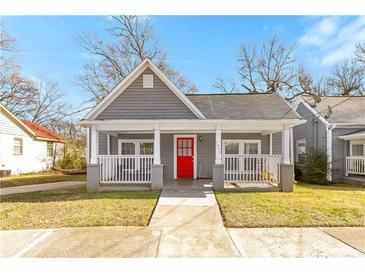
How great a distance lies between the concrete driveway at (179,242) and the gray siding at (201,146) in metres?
6.83

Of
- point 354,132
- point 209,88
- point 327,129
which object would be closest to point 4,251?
point 327,129

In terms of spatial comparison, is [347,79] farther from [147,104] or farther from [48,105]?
[48,105]

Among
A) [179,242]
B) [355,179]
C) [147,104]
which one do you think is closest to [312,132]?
[355,179]

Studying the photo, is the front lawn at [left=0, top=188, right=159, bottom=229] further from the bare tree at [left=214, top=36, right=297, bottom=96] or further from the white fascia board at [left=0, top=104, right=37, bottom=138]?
the bare tree at [left=214, top=36, right=297, bottom=96]

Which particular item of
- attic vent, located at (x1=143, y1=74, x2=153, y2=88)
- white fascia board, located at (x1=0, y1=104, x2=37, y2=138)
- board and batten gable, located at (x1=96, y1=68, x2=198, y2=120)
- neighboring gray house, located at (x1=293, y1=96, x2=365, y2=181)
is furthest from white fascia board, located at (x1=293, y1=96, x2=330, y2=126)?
white fascia board, located at (x1=0, y1=104, x2=37, y2=138)

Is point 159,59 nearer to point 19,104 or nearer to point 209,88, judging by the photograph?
point 209,88

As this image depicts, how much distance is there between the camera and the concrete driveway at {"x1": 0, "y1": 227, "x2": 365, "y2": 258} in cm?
380

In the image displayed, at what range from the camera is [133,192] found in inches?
336

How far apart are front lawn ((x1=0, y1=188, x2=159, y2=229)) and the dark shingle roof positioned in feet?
15.6

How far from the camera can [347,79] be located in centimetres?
2475

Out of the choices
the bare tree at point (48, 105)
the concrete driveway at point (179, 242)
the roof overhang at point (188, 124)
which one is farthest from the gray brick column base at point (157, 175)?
the bare tree at point (48, 105)

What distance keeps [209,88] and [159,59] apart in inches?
256

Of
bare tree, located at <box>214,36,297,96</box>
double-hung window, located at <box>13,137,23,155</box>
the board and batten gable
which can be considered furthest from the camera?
bare tree, located at <box>214,36,297,96</box>
